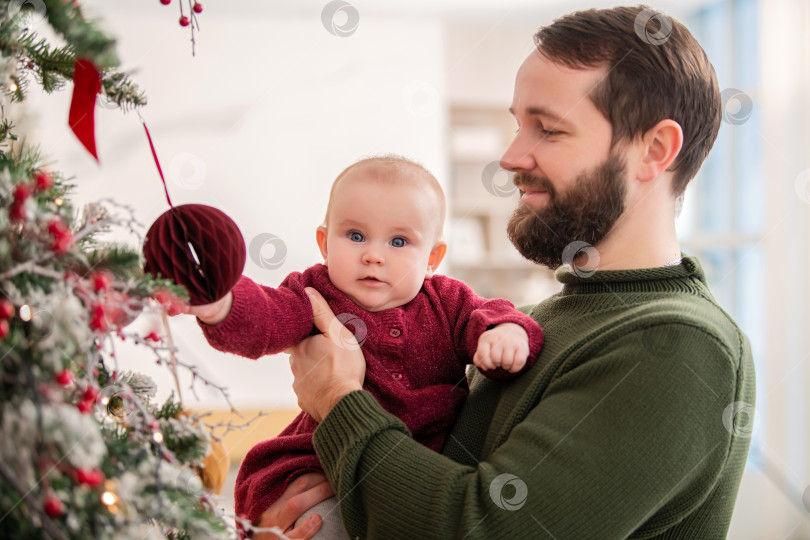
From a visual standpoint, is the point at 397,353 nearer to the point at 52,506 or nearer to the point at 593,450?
the point at 593,450

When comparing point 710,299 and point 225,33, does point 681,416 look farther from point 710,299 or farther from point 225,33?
point 225,33

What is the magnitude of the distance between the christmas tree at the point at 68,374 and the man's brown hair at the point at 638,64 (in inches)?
33.6

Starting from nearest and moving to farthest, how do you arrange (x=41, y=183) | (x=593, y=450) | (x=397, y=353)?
(x=41, y=183) → (x=593, y=450) → (x=397, y=353)

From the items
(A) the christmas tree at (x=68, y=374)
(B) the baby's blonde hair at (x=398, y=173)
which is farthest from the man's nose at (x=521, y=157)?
(A) the christmas tree at (x=68, y=374)

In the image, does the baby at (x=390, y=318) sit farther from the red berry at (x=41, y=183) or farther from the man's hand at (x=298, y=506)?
the red berry at (x=41, y=183)

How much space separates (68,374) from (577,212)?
34.5 inches

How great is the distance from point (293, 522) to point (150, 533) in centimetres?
53

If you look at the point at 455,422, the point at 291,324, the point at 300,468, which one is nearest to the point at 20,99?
the point at 291,324

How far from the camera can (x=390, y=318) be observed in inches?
45.7

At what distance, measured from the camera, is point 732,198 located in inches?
171

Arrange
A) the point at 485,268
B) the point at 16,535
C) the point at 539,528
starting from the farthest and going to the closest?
1. the point at 485,268
2. the point at 539,528
3. the point at 16,535

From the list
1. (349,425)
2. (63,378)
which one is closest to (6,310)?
(63,378)

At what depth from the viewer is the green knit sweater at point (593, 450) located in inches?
33.7

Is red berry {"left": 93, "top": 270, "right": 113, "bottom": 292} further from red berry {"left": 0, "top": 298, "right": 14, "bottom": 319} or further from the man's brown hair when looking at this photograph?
the man's brown hair
